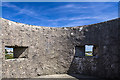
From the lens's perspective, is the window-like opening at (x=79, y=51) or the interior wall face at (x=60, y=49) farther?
the window-like opening at (x=79, y=51)

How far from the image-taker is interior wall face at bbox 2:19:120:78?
4227 mm

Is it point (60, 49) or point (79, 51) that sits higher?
point (60, 49)

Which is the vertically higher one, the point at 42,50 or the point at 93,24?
the point at 93,24

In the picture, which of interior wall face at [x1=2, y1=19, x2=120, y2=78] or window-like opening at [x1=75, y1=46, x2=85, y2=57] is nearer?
interior wall face at [x1=2, y1=19, x2=120, y2=78]

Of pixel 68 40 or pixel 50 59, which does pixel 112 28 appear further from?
pixel 50 59

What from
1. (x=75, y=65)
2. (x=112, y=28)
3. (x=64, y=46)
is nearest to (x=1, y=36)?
(x=64, y=46)

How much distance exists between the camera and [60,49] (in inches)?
217

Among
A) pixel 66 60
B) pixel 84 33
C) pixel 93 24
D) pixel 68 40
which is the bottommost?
pixel 66 60

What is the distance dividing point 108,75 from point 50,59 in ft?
9.75

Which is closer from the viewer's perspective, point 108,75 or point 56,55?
point 108,75

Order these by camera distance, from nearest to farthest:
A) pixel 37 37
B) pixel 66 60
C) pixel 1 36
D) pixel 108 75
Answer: pixel 1 36 → pixel 108 75 → pixel 37 37 → pixel 66 60

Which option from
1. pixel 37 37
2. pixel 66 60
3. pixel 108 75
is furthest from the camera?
pixel 66 60

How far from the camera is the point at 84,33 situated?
5.31m

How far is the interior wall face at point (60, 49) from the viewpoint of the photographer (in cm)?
423
